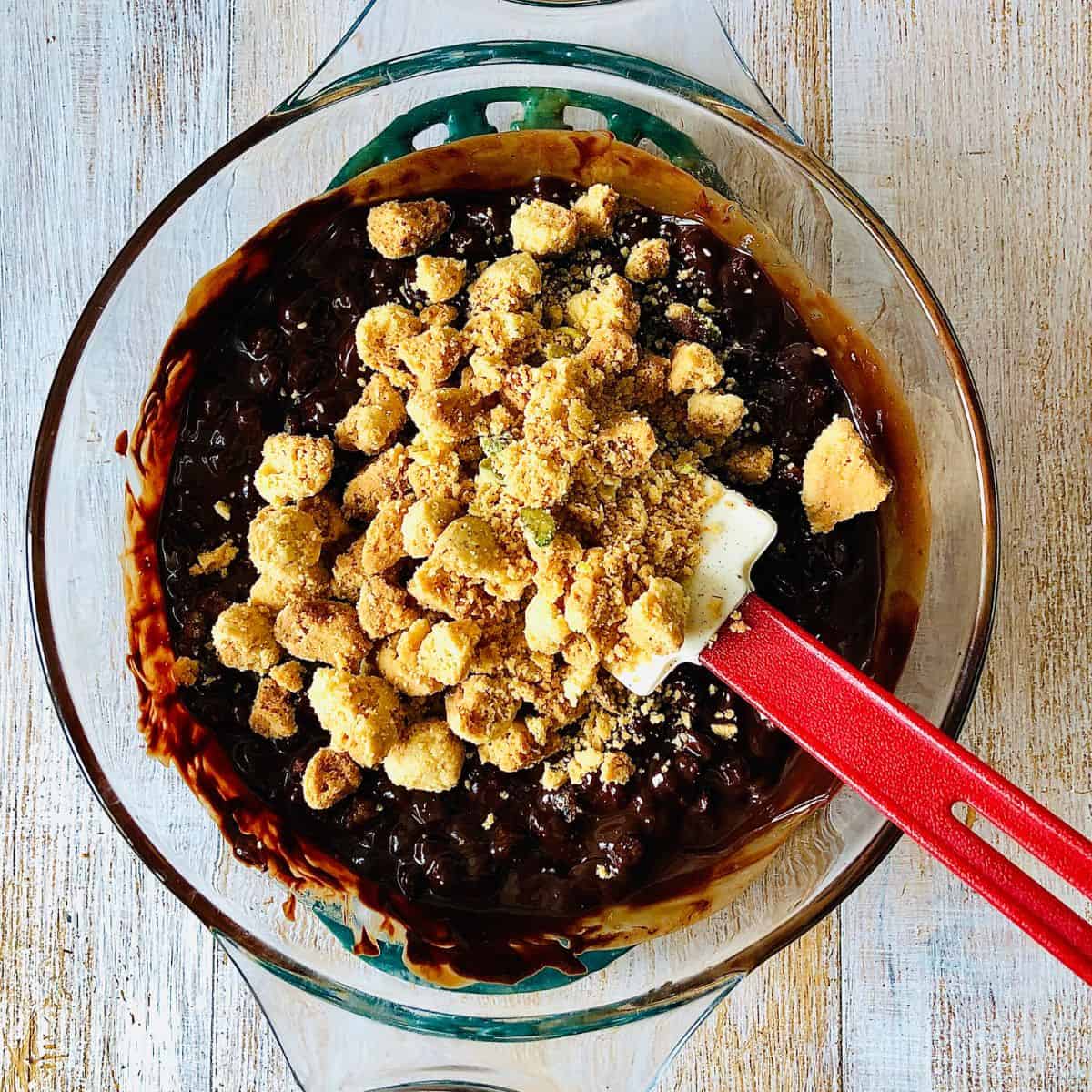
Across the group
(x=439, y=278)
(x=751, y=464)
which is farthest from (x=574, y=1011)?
(x=439, y=278)

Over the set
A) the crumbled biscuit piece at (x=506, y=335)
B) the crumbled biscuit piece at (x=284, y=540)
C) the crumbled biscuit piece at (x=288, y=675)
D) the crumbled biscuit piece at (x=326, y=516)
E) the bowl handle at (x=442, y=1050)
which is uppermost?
the crumbled biscuit piece at (x=506, y=335)

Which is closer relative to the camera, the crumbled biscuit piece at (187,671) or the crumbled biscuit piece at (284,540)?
the crumbled biscuit piece at (284,540)

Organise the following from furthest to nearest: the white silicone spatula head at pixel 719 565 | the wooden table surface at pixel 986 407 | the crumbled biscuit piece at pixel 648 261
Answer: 1. the wooden table surface at pixel 986 407
2. the crumbled biscuit piece at pixel 648 261
3. the white silicone spatula head at pixel 719 565

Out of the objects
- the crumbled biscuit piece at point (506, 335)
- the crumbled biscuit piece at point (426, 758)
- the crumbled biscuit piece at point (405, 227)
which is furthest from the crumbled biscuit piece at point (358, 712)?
the crumbled biscuit piece at point (405, 227)

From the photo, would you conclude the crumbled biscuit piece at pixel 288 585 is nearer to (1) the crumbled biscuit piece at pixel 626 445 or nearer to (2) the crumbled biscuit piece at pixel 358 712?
(2) the crumbled biscuit piece at pixel 358 712

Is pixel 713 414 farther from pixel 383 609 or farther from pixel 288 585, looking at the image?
pixel 288 585

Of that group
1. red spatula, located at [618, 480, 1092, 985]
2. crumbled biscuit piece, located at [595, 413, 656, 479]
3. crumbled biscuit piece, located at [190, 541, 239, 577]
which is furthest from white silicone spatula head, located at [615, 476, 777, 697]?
crumbled biscuit piece, located at [190, 541, 239, 577]
